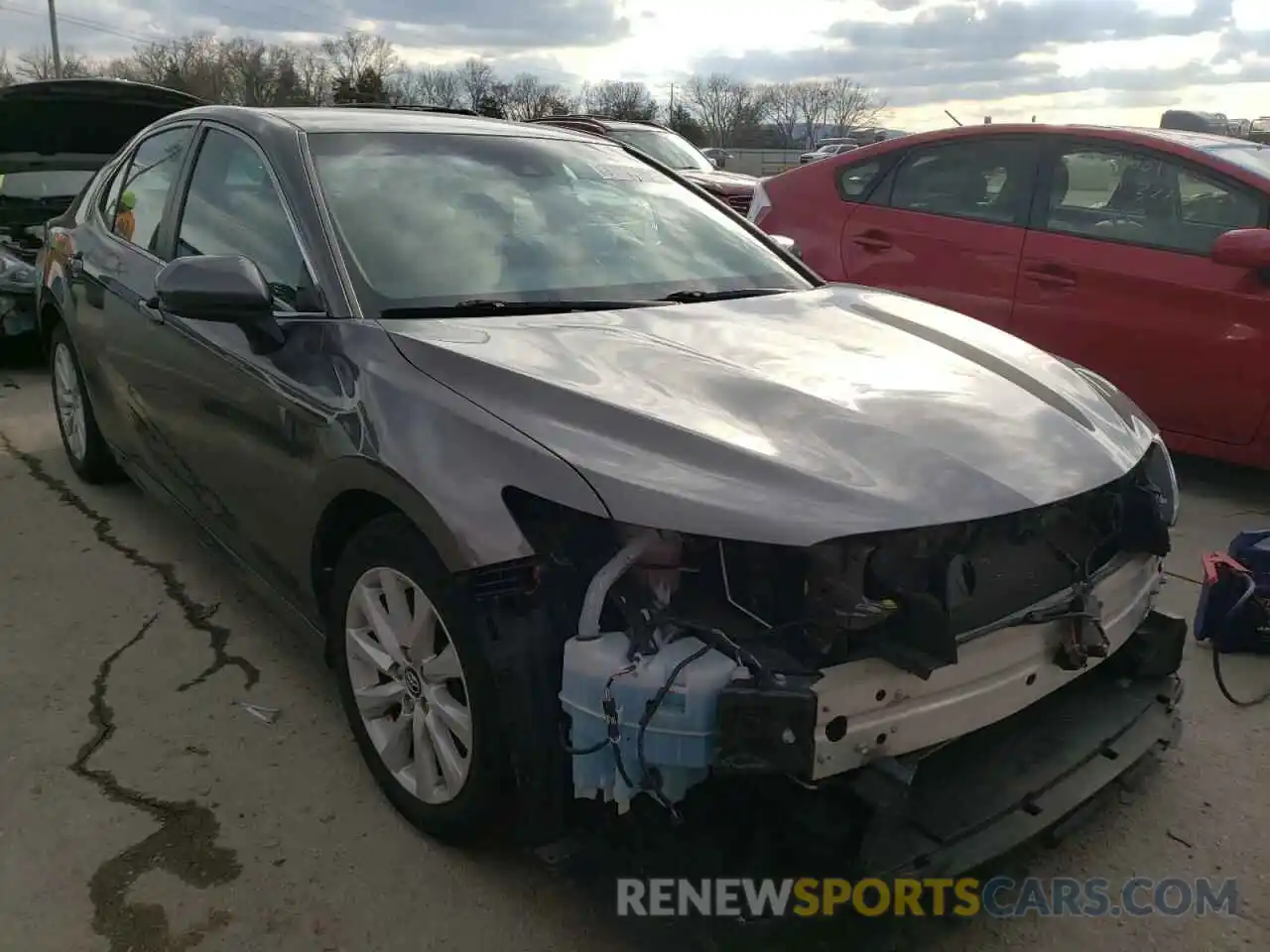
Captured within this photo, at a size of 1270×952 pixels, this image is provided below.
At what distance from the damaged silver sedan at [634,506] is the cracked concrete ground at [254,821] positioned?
194 mm

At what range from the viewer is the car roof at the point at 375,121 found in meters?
3.15

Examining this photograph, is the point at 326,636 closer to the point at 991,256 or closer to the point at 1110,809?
the point at 1110,809

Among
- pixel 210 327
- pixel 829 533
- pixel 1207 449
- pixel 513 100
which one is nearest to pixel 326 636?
pixel 210 327

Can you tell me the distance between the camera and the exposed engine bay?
181cm

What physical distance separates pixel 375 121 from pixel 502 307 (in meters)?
1.01

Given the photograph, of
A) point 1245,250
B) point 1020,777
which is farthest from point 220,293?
point 1245,250

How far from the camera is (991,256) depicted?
204 inches

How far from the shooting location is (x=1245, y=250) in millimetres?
4309

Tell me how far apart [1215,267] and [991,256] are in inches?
39.7

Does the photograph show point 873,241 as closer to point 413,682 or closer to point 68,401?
point 68,401

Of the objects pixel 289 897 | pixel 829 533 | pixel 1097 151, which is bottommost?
pixel 289 897

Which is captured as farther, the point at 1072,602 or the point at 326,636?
the point at 326,636

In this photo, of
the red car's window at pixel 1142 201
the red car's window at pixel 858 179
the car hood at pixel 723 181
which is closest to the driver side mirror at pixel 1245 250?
the red car's window at pixel 1142 201

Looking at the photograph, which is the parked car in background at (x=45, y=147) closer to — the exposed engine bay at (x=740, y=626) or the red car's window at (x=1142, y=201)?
the red car's window at (x=1142, y=201)
